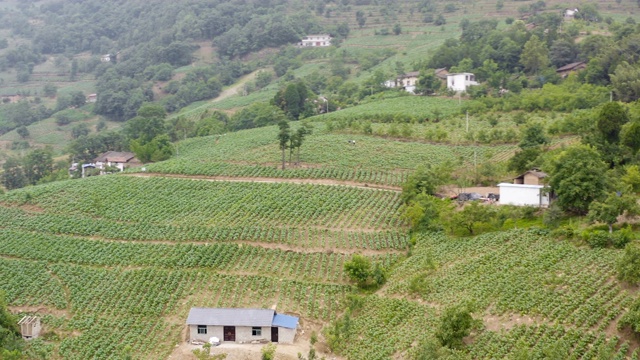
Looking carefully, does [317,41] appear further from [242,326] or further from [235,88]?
[242,326]

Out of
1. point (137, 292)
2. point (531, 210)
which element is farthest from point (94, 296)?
point (531, 210)

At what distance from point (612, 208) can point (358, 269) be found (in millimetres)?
11973

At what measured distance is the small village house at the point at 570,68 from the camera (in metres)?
67.2

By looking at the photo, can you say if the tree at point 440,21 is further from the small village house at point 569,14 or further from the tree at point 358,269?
the tree at point 358,269

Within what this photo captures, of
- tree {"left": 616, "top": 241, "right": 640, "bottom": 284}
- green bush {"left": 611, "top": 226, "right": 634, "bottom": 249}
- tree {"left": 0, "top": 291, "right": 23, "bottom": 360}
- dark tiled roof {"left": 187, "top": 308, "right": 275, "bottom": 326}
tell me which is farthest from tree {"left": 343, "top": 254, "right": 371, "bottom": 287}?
tree {"left": 0, "top": 291, "right": 23, "bottom": 360}

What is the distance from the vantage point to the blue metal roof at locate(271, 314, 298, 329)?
31891mm

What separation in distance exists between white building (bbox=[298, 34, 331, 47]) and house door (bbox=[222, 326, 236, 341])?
251 ft

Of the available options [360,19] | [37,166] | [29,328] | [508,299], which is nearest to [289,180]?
[29,328]

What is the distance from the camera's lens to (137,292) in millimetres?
36125

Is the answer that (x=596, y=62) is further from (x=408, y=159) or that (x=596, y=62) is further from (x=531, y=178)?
(x=531, y=178)

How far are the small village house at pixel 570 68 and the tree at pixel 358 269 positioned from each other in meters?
40.6

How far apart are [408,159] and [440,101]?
58.0 feet

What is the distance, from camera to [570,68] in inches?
2665

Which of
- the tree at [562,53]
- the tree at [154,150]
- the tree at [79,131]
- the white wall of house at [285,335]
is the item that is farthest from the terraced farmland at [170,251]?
the tree at [79,131]
